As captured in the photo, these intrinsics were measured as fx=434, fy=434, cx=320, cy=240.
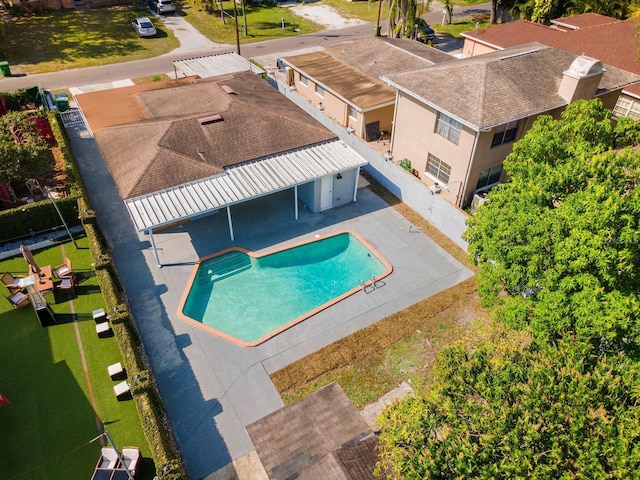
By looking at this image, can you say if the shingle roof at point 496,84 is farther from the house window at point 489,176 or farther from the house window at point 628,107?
the house window at point 628,107

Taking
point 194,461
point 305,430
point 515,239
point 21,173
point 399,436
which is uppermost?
point 515,239

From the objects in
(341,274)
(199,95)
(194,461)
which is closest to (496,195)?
(341,274)

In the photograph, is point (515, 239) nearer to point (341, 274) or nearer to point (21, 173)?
point (341, 274)

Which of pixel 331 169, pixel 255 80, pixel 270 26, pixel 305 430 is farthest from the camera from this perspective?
pixel 270 26

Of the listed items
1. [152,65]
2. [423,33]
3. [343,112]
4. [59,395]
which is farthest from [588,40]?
[59,395]

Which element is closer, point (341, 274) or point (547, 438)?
point (547, 438)

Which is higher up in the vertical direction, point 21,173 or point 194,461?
point 21,173

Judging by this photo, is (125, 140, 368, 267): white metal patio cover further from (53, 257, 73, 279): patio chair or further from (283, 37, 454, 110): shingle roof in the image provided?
(283, 37, 454, 110): shingle roof

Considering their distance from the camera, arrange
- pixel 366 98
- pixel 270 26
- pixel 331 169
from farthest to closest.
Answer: pixel 270 26, pixel 366 98, pixel 331 169
